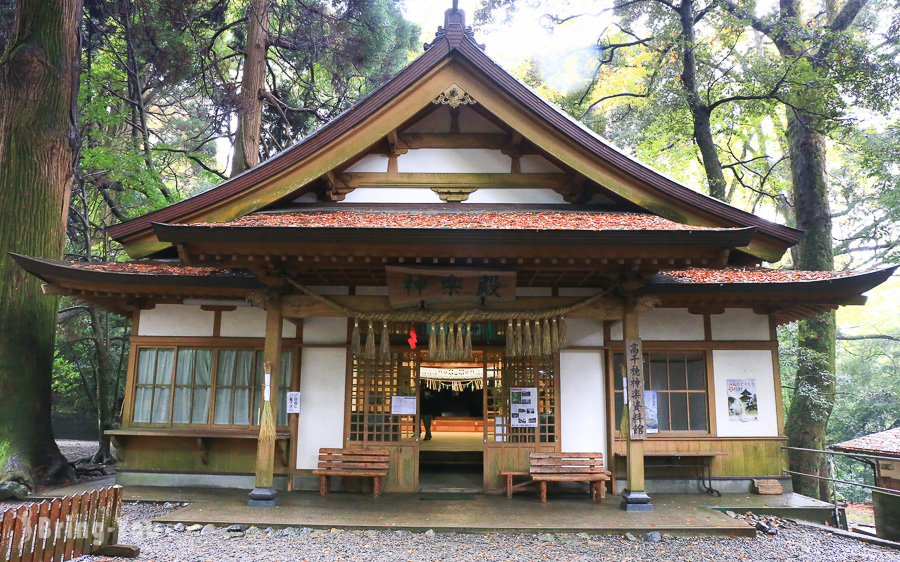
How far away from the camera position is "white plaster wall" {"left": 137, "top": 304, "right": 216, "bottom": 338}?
8.41 meters

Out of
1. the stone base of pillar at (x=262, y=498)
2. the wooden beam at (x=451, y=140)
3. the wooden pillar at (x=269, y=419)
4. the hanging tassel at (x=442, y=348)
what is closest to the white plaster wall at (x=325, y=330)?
the wooden pillar at (x=269, y=419)

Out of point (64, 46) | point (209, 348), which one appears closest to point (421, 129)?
point (209, 348)

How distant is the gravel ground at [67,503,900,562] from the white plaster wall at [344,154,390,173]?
523cm

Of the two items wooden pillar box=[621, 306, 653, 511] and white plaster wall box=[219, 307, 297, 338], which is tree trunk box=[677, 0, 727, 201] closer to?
wooden pillar box=[621, 306, 653, 511]

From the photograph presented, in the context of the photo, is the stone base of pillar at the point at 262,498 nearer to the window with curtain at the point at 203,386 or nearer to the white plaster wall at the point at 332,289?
the window with curtain at the point at 203,386

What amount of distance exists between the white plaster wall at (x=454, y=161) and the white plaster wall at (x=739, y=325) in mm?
4123

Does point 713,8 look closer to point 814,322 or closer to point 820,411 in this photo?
point 814,322

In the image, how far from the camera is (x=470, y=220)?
275 inches

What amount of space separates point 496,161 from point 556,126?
1310 millimetres

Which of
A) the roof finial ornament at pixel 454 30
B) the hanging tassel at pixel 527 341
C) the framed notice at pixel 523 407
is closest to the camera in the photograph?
the hanging tassel at pixel 527 341

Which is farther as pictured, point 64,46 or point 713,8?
point 713,8

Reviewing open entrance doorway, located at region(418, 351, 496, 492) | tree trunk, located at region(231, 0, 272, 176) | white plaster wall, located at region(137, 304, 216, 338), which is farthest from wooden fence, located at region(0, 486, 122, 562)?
tree trunk, located at region(231, 0, 272, 176)

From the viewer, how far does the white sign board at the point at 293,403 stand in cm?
782

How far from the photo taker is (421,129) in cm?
851
